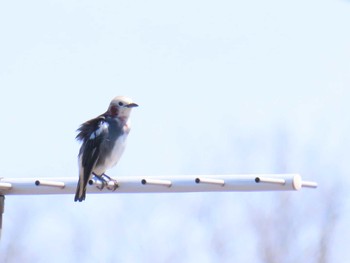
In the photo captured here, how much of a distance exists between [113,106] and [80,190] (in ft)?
8.23

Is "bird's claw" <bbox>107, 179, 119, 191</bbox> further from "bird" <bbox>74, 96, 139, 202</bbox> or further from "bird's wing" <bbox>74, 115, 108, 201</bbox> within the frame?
"bird" <bbox>74, 96, 139, 202</bbox>

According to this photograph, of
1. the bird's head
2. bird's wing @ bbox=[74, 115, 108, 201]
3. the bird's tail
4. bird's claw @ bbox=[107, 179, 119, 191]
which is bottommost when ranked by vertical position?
the bird's tail

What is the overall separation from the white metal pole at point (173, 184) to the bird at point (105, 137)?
7.76 ft

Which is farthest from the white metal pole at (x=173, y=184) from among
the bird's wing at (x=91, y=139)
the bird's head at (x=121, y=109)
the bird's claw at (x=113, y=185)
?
the bird's head at (x=121, y=109)

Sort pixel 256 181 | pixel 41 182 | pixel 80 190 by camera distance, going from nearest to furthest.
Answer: pixel 256 181 → pixel 41 182 → pixel 80 190

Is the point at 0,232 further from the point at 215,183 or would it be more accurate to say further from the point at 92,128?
the point at 92,128

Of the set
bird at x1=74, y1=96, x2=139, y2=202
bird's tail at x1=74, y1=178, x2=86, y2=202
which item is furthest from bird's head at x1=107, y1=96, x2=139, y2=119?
bird's tail at x1=74, y1=178, x2=86, y2=202

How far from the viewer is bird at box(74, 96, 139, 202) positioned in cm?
973

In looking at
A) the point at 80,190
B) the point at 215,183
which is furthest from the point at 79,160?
the point at 215,183

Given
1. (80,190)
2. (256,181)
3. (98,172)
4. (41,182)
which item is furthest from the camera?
(98,172)

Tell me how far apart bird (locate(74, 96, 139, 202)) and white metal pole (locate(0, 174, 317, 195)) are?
236cm

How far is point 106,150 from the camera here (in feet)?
32.3

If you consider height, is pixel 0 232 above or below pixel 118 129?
below

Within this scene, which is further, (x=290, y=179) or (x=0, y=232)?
(x=0, y=232)
